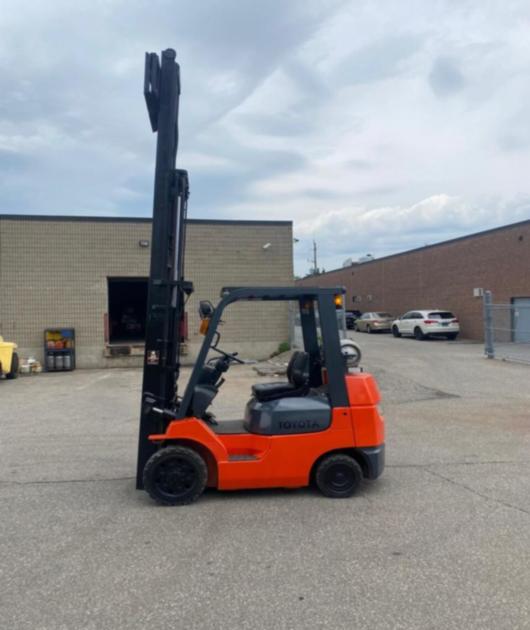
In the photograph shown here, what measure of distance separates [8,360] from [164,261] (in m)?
12.8

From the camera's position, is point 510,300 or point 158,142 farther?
point 510,300

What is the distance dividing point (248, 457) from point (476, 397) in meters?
7.63

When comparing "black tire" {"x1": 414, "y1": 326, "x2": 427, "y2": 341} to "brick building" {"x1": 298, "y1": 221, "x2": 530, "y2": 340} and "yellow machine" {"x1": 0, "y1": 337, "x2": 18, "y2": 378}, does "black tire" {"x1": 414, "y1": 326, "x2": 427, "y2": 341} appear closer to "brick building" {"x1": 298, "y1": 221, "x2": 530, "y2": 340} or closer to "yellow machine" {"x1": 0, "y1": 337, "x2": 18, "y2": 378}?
"brick building" {"x1": 298, "y1": 221, "x2": 530, "y2": 340}

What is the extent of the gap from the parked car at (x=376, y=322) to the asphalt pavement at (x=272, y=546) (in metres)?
28.0

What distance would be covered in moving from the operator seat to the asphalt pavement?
0.99 metres

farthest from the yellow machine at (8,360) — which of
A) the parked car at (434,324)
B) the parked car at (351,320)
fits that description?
the parked car at (351,320)

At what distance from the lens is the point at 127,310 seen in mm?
28125

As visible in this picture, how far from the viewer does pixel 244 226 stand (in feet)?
67.3

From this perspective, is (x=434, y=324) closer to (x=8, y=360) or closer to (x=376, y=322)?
(x=376, y=322)

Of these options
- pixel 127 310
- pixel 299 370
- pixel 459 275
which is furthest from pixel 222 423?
pixel 459 275

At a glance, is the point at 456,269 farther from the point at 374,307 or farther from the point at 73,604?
the point at 73,604

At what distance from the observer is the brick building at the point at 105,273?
19.0 meters

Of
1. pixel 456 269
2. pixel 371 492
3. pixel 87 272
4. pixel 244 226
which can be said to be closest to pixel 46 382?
pixel 87 272

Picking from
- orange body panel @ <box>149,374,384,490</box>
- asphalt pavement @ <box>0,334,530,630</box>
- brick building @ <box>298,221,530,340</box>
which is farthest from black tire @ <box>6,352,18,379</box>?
brick building @ <box>298,221,530,340</box>
